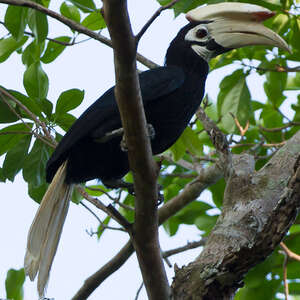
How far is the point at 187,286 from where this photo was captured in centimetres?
290

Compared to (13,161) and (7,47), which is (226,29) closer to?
(7,47)

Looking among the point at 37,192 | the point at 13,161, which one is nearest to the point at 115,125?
the point at 13,161

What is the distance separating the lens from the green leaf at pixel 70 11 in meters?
4.32

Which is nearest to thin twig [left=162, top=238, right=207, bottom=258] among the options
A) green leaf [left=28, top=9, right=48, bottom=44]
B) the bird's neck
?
the bird's neck

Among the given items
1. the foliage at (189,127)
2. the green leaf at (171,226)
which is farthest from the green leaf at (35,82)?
the green leaf at (171,226)

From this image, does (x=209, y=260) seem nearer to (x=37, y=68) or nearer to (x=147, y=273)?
(x=147, y=273)

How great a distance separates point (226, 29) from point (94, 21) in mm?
1048

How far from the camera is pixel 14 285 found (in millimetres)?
3143

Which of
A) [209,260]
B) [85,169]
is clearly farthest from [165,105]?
[209,260]

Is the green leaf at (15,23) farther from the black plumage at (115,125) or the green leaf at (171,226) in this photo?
the green leaf at (171,226)

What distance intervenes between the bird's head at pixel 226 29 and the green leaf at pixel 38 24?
115 centimetres

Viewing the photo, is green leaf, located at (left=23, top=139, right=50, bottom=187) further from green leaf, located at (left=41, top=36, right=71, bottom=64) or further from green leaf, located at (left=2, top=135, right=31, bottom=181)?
green leaf, located at (left=41, top=36, right=71, bottom=64)

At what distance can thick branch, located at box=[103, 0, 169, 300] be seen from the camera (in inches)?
95.4

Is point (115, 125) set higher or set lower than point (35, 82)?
lower
